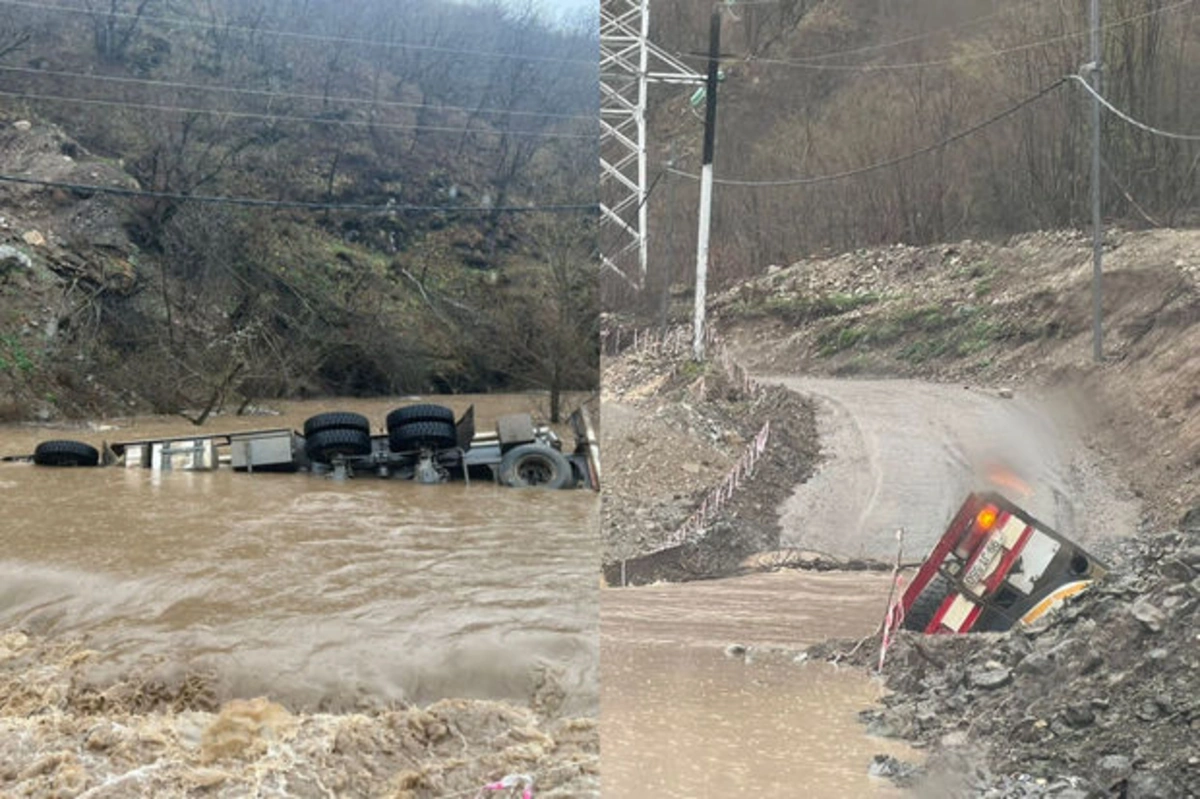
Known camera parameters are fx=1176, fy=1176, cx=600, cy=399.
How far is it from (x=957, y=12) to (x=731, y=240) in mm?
520

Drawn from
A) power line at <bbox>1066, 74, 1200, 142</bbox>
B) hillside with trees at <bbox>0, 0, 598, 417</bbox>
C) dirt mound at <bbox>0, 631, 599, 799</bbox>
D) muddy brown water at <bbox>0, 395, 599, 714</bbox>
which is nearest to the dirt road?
power line at <bbox>1066, 74, 1200, 142</bbox>

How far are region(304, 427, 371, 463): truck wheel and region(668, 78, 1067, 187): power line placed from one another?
10405 millimetres

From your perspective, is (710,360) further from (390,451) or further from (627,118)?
(390,451)

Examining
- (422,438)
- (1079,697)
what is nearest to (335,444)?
(422,438)

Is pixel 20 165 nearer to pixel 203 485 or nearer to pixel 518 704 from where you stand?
pixel 203 485

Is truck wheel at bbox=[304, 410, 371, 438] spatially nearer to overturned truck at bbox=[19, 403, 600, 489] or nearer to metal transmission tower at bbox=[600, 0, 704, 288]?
overturned truck at bbox=[19, 403, 600, 489]

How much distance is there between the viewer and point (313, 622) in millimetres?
6973

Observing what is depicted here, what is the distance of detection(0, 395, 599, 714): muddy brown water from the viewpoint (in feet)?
20.3

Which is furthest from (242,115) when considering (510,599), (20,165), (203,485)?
(510,599)

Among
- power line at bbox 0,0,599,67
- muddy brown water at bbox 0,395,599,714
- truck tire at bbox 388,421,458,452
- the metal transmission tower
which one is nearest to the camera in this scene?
the metal transmission tower

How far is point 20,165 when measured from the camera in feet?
94.0

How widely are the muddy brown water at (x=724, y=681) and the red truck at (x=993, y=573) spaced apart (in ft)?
0.27

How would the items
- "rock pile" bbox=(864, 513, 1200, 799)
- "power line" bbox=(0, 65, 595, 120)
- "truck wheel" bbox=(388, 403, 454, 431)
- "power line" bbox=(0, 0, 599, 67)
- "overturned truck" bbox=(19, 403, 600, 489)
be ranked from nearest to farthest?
"rock pile" bbox=(864, 513, 1200, 799) < "overturned truck" bbox=(19, 403, 600, 489) < "truck wheel" bbox=(388, 403, 454, 431) < "power line" bbox=(0, 65, 595, 120) < "power line" bbox=(0, 0, 599, 67)

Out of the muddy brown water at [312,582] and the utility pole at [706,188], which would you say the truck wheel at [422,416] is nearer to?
the muddy brown water at [312,582]
